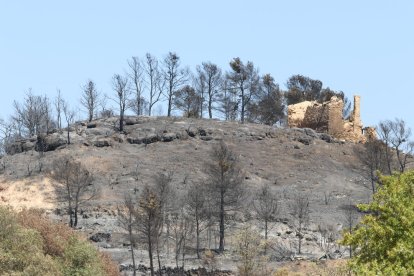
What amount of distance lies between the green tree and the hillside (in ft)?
121

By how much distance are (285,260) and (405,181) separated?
36718 mm

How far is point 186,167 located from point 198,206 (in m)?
20.4

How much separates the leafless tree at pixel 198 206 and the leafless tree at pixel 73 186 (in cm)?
911

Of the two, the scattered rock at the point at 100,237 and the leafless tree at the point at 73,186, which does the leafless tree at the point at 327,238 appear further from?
the leafless tree at the point at 73,186

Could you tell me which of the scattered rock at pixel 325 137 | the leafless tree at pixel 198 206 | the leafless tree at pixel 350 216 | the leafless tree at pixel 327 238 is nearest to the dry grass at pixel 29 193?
the leafless tree at pixel 198 206

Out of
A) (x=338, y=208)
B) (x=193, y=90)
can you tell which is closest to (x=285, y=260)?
(x=338, y=208)

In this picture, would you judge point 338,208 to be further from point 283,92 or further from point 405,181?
point 405,181

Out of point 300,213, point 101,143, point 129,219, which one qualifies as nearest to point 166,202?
point 129,219

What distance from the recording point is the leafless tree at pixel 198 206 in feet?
229

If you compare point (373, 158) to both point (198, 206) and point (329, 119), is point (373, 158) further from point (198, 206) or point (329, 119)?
point (198, 206)

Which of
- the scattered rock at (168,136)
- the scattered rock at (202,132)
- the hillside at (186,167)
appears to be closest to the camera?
the hillside at (186,167)

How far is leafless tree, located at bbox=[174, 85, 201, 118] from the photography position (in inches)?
4710

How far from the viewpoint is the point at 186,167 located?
301 feet

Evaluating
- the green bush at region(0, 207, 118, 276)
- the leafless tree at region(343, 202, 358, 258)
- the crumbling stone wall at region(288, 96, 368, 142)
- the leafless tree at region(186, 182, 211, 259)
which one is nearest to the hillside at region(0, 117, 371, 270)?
the leafless tree at region(343, 202, 358, 258)
